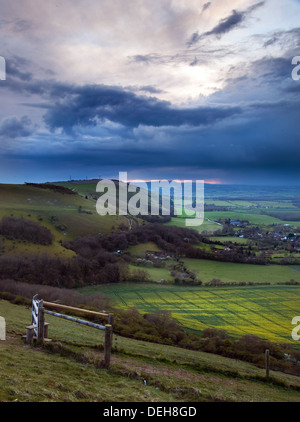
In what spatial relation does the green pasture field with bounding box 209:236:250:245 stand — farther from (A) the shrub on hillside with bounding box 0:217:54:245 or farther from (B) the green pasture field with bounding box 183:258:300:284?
(A) the shrub on hillside with bounding box 0:217:54:245

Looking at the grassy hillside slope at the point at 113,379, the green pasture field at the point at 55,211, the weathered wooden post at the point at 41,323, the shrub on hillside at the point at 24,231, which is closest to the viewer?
the grassy hillside slope at the point at 113,379

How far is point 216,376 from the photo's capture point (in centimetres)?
A: 1454

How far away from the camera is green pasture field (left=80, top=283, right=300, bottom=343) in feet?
145

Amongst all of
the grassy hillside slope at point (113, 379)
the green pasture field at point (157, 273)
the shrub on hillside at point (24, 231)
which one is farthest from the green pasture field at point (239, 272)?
the grassy hillside slope at point (113, 379)

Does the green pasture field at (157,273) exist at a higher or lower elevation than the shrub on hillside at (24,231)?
lower

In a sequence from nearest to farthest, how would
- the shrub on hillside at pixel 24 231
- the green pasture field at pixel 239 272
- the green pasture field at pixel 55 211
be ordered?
the green pasture field at pixel 239 272
the shrub on hillside at pixel 24 231
the green pasture field at pixel 55 211

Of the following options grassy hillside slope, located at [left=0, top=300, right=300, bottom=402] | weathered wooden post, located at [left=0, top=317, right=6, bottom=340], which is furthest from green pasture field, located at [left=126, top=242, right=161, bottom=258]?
grassy hillside slope, located at [left=0, top=300, right=300, bottom=402]

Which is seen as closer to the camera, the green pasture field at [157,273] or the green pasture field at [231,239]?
the green pasture field at [157,273]

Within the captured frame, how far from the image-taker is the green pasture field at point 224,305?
44344mm

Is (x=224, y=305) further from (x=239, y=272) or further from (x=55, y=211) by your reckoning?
(x=55, y=211)

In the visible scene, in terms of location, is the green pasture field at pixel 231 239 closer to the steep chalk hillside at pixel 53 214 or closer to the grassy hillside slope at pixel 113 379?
the steep chalk hillside at pixel 53 214

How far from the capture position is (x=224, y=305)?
2192 inches

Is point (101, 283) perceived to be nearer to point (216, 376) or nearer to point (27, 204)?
point (216, 376)
